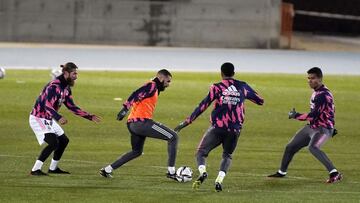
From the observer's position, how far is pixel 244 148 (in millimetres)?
21281

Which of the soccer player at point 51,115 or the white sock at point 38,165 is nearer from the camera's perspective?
the soccer player at point 51,115

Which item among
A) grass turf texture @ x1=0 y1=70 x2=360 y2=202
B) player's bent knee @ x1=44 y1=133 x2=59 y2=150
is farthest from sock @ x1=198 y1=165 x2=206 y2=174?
player's bent knee @ x1=44 y1=133 x2=59 y2=150

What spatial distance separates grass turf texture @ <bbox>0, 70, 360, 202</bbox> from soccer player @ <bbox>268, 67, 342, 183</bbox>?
1.32 feet

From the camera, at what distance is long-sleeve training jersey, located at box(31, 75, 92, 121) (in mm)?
16859

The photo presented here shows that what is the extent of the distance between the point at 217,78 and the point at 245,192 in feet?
65.9

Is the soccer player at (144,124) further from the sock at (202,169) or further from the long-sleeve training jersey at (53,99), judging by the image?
the sock at (202,169)

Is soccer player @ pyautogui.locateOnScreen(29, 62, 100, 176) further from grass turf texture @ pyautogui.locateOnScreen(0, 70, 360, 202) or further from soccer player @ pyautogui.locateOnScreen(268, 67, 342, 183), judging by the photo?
soccer player @ pyautogui.locateOnScreen(268, 67, 342, 183)

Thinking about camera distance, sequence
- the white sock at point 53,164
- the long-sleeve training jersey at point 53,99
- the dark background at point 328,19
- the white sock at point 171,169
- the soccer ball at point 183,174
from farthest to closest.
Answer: the dark background at point 328,19, the white sock at point 53,164, the white sock at point 171,169, the long-sleeve training jersey at point 53,99, the soccer ball at point 183,174

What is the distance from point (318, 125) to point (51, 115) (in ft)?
14.0

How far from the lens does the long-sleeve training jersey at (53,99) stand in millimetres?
16859

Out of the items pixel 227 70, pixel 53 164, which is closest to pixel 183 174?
pixel 227 70

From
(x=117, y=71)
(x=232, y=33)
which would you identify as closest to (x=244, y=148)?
(x=117, y=71)

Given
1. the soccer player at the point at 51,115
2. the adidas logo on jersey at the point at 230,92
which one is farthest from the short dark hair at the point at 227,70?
the soccer player at the point at 51,115

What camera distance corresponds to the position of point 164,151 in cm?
2058
